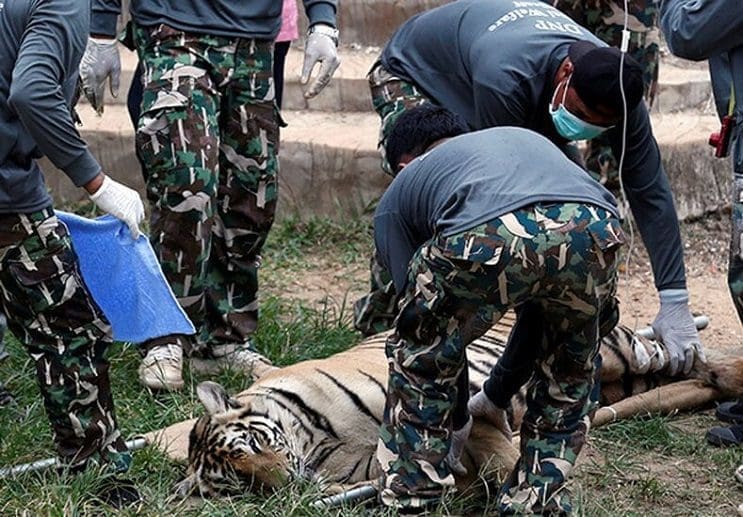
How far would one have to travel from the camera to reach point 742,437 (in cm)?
477

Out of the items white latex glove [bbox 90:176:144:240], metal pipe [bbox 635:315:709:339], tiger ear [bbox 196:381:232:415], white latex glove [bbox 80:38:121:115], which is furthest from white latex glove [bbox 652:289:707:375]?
white latex glove [bbox 80:38:121:115]

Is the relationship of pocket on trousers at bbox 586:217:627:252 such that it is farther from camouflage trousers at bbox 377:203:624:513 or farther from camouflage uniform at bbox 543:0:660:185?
camouflage uniform at bbox 543:0:660:185

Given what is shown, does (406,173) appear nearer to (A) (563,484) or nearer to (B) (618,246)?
(B) (618,246)

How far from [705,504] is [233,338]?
6.64 ft

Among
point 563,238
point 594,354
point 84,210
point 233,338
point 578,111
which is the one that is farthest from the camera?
point 84,210

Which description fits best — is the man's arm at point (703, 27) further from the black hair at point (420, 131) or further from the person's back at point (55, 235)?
the person's back at point (55, 235)

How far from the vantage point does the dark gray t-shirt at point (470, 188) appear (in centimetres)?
365

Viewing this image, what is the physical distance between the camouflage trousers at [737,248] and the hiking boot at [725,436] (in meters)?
0.54

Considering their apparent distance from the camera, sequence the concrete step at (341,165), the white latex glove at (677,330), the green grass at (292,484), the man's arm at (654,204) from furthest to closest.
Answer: the concrete step at (341,165), the white latex glove at (677,330), the man's arm at (654,204), the green grass at (292,484)

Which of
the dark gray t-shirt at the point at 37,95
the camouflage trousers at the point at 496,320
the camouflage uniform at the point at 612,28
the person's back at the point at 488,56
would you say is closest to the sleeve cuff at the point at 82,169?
the dark gray t-shirt at the point at 37,95

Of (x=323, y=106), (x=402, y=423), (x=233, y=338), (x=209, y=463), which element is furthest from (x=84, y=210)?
(x=402, y=423)

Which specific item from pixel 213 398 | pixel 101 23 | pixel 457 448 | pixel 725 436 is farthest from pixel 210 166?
pixel 725 436

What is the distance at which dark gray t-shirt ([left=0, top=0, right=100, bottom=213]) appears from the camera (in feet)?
11.8

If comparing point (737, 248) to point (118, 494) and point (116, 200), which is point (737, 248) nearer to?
point (116, 200)
